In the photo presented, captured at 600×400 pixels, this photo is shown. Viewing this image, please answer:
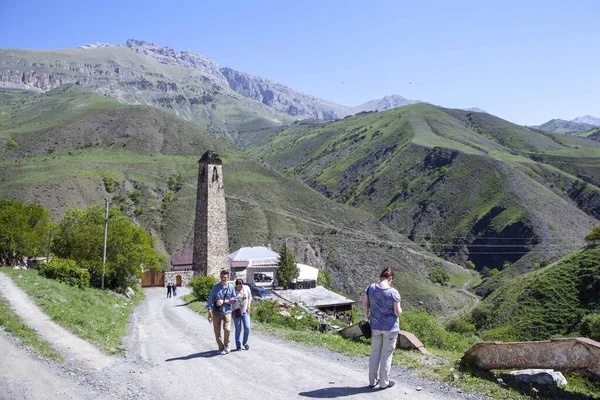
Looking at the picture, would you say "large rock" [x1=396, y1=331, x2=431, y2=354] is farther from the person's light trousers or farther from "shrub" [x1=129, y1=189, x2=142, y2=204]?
"shrub" [x1=129, y1=189, x2=142, y2=204]

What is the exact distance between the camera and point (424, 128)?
195125mm

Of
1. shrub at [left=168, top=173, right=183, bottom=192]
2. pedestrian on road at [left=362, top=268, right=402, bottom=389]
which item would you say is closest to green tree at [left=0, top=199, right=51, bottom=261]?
pedestrian on road at [left=362, top=268, right=402, bottom=389]

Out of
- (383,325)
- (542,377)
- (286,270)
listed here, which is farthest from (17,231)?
(542,377)

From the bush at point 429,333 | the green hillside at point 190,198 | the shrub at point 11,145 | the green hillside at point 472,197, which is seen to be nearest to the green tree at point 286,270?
the green hillside at point 190,198

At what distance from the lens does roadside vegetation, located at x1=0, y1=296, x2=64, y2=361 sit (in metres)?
10.5

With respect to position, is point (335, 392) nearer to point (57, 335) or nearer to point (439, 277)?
point (57, 335)

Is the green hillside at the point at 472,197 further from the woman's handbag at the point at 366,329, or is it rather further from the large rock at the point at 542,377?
the woman's handbag at the point at 366,329

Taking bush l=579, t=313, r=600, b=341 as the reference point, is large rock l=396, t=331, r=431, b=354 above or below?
above

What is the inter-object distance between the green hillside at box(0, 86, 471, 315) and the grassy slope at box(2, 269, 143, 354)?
4947cm

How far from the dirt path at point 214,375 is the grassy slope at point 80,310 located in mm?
606

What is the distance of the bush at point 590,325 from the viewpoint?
112ft

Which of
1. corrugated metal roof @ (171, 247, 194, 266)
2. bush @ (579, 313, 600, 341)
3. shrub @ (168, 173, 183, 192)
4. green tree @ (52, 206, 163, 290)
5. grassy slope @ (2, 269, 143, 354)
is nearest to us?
grassy slope @ (2, 269, 143, 354)

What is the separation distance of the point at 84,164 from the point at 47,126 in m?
45.4

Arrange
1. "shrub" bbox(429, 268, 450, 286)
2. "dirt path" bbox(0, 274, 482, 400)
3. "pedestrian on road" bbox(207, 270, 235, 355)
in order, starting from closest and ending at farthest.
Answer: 1. "dirt path" bbox(0, 274, 482, 400)
2. "pedestrian on road" bbox(207, 270, 235, 355)
3. "shrub" bbox(429, 268, 450, 286)
